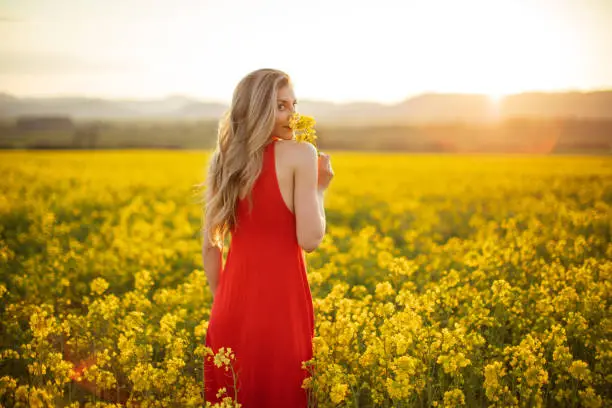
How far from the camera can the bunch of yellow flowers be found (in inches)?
115

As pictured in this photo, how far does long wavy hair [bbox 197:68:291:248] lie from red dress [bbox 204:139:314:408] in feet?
0.34

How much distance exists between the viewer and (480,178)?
21.2m

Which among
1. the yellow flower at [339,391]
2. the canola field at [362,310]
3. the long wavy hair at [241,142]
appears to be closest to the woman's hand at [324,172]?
the long wavy hair at [241,142]

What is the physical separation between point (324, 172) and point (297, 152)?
295 millimetres

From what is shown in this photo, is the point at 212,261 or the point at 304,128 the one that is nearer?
the point at 304,128

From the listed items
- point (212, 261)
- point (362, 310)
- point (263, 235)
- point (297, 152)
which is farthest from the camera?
point (362, 310)

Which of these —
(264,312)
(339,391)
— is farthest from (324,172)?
(339,391)

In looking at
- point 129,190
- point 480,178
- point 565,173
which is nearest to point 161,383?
point 129,190

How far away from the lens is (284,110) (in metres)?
2.86

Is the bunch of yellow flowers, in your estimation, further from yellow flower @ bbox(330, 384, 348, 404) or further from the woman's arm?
yellow flower @ bbox(330, 384, 348, 404)

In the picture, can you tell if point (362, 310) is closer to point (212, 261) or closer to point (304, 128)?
point (212, 261)

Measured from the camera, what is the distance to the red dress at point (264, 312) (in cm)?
300

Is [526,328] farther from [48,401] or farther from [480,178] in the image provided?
[480,178]

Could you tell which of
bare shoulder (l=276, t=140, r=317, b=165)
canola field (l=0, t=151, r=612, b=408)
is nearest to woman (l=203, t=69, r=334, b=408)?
bare shoulder (l=276, t=140, r=317, b=165)
